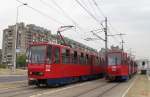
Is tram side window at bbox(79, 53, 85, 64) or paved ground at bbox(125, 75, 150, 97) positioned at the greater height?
tram side window at bbox(79, 53, 85, 64)

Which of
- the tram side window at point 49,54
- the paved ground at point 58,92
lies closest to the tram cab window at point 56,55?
the tram side window at point 49,54

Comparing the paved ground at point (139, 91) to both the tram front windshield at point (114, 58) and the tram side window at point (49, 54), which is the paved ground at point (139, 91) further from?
the tram side window at point (49, 54)

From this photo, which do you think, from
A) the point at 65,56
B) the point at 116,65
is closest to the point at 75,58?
the point at 65,56

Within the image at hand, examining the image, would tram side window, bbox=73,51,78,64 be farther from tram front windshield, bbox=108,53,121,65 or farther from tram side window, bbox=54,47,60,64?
tram front windshield, bbox=108,53,121,65

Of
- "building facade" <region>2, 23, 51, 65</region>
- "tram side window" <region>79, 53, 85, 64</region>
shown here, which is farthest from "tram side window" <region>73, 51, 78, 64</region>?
"building facade" <region>2, 23, 51, 65</region>

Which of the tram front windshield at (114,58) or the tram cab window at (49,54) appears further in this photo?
the tram front windshield at (114,58)

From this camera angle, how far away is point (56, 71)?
2566 centimetres

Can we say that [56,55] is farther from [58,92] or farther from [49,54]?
[58,92]

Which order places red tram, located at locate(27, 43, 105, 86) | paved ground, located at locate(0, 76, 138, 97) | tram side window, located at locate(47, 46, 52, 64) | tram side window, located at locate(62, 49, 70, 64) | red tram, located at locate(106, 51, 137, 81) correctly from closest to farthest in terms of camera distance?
paved ground, located at locate(0, 76, 138, 97), red tram, located at locate(27, 43, 105, 86), tram side window, located at locate(47, 46, 52, 64), tram side window, located at locate(62, 49, 70, 64), red tram, located at locate(106, 51, 137, 81)

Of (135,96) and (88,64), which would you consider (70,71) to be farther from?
(135,96)

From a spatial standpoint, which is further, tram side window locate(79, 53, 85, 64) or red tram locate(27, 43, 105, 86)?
tram side window locate(79, 53, 85, 64)

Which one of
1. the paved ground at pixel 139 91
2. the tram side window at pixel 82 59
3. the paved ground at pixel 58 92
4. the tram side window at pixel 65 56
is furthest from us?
the tram side window at pixel 82 59

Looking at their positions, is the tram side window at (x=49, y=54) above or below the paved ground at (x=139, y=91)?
above

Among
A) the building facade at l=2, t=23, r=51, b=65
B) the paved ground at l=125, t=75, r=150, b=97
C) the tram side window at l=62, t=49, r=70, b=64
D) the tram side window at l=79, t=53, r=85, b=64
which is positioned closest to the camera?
the paved ground at l=125, t=75, r=150, b=97
